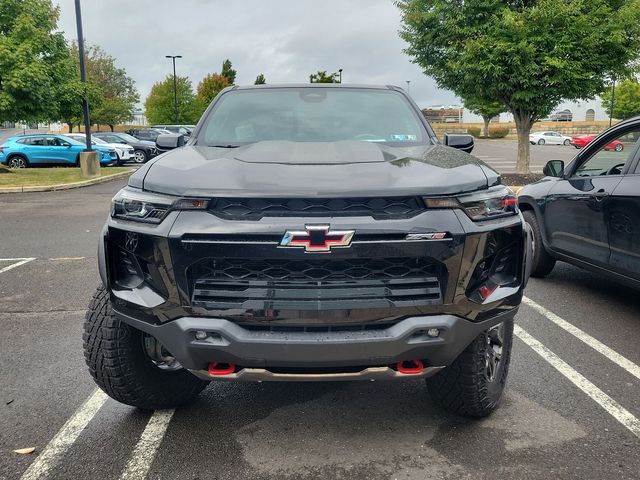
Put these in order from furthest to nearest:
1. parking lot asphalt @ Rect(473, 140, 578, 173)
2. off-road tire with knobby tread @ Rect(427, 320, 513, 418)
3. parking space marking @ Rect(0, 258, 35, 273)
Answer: parking lot asphalt @ Rect(473, 140, 578, 173)
parking space marking @ Rect(0, 258, 35, 273)
off-road tire with knobby tread @ Rect(427, 320, 513, 418)

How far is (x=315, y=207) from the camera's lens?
2.46m

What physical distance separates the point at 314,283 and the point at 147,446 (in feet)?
4.21

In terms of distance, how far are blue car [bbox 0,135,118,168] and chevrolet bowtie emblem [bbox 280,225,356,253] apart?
72.2 feet

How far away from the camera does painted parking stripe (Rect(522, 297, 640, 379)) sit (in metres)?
3.96

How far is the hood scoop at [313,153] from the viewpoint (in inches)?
111

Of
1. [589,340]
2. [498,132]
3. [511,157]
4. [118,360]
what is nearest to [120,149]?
[511,157]

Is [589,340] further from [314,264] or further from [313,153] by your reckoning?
[314,264]

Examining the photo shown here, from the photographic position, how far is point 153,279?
8.32ft

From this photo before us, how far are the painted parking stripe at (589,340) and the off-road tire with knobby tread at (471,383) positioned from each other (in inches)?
49.4

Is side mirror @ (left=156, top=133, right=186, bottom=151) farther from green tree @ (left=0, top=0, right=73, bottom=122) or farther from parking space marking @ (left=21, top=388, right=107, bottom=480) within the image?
green tree @ (left=0, top=0, right=73, bottom=122)

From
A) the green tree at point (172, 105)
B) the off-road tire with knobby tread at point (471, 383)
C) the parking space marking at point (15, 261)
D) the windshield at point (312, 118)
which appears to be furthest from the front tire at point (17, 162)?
the green tree at point (172, 105)

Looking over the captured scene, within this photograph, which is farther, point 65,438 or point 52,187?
point 52,187

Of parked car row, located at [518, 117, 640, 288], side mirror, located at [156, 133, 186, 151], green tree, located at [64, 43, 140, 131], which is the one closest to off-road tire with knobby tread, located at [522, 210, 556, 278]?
parked car row, located at [518, 117, 640, 288]

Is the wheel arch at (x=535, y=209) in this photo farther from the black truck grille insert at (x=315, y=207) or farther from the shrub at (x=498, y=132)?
the shrub at (x=498, y=132)
